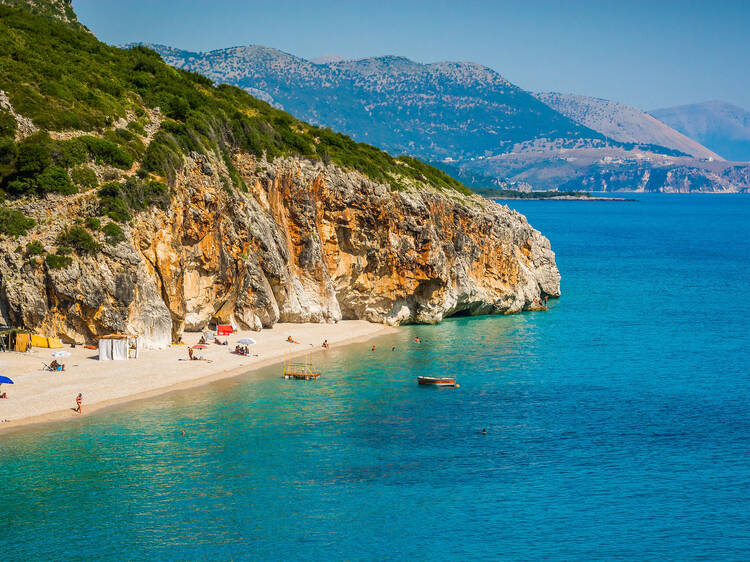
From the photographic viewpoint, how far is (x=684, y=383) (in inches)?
2453

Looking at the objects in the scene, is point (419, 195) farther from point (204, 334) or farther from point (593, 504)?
point (593, 504)

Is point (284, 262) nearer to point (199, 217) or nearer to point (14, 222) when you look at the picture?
point (199, 217)

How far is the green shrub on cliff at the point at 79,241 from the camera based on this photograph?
5966 centimetres

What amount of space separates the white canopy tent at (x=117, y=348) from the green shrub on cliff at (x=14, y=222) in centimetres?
999

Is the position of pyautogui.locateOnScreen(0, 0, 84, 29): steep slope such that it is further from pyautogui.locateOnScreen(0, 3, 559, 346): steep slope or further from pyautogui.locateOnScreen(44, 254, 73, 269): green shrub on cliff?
pyautogui.locateOnScreen(44, 254, 73, 269): green shrub on cliff

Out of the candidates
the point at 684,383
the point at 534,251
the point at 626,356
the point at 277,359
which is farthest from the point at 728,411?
the point at 534,251

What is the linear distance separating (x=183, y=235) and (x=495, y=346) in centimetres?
3039

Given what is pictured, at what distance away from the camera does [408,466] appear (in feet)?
143

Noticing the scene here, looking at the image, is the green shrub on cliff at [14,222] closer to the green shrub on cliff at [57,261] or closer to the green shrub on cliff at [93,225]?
the green shrub on cliff at [57,261]

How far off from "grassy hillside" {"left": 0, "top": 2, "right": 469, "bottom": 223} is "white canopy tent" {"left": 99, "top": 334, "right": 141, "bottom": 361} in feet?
34.3

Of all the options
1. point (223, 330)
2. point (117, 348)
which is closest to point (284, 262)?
point (223, 330)

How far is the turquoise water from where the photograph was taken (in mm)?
35438

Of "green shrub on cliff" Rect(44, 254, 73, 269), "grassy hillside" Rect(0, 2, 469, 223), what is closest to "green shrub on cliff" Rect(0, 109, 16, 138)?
"grassy hillside" Rect(0, 2, 469, 223)

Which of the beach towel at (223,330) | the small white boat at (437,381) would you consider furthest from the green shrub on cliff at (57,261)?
the small white boat at (437,381)
